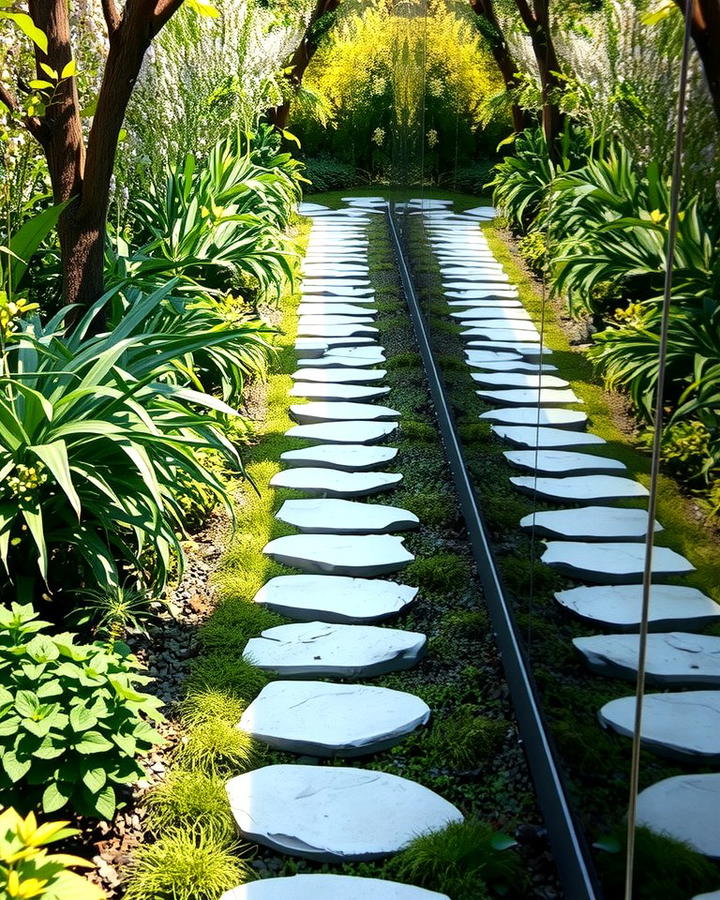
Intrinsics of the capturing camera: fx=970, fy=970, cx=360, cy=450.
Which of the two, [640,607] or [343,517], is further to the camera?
[343,517]

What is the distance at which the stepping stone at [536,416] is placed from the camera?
5.72 ft

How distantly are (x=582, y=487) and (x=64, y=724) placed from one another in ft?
3.27

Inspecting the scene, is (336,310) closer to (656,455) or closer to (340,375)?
(340,375)

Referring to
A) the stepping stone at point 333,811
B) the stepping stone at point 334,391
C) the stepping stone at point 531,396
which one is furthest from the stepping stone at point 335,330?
the stepping stone at point 333,811

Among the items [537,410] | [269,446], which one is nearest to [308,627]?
[537,410]

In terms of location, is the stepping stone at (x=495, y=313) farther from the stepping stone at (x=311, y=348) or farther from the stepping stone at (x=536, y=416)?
the stepping stone at (x=311, y=348)

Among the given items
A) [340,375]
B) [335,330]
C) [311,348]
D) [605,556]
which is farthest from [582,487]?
[335,330]

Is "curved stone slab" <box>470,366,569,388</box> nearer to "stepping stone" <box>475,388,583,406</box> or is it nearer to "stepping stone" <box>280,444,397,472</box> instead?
"stepping stone" <box>475,388,583,406</box>

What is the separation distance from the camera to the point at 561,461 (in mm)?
1862

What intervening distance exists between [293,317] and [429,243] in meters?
1.55

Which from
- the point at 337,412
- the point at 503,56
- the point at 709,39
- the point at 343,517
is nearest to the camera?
the point at 709,39

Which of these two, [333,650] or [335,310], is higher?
[335,310]

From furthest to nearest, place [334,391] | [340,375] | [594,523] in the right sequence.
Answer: [340,375], [334,391], [594,523]

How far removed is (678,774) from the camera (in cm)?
113
